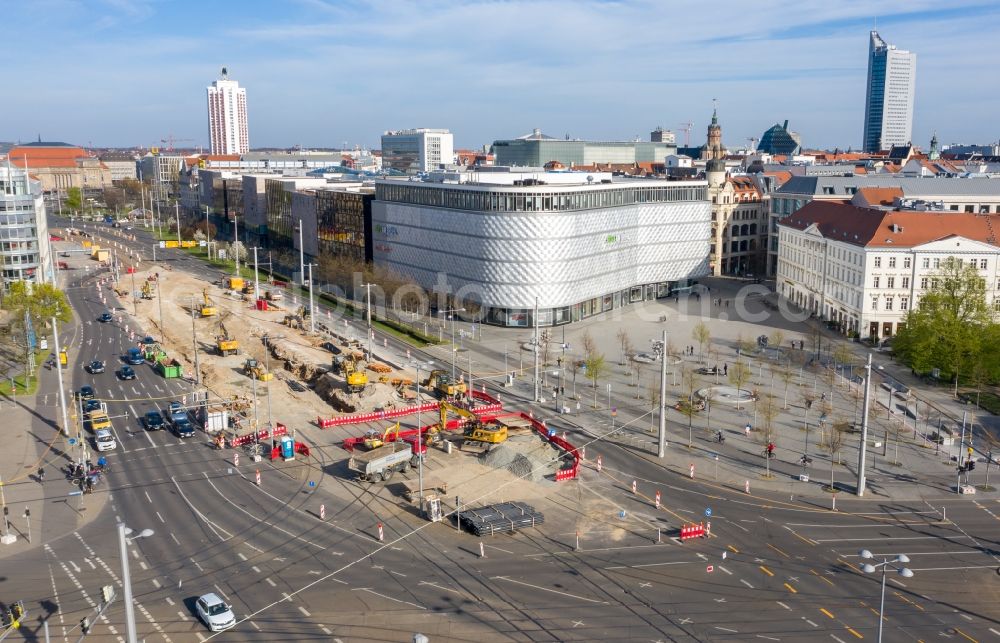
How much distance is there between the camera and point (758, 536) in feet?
167

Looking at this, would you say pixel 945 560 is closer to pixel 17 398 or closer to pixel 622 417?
pixel 622 417

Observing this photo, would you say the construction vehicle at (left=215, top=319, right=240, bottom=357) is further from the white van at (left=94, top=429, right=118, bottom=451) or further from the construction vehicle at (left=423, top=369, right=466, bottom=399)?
the white van at (left=94, top=429, right=118, bottom=451)

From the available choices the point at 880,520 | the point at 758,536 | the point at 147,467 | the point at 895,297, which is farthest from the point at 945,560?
the point at 895,297

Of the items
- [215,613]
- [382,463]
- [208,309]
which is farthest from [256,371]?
[215,613]

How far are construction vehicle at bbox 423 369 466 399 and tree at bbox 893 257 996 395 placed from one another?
150ft

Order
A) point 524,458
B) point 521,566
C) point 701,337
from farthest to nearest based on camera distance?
point 701,337 → point 524,458 → point 521,566

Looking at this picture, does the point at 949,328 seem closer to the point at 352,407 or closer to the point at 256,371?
the point at 352,407

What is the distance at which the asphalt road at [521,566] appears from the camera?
40844mm

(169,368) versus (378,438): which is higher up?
(169,368)

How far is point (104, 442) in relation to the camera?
215ft

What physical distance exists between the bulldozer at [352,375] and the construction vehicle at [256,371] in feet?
24.4

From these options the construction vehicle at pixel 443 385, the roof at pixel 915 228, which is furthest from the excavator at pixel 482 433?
the roof at pixel 915 228

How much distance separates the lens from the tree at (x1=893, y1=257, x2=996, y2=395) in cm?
8269

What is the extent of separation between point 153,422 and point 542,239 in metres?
55.7
